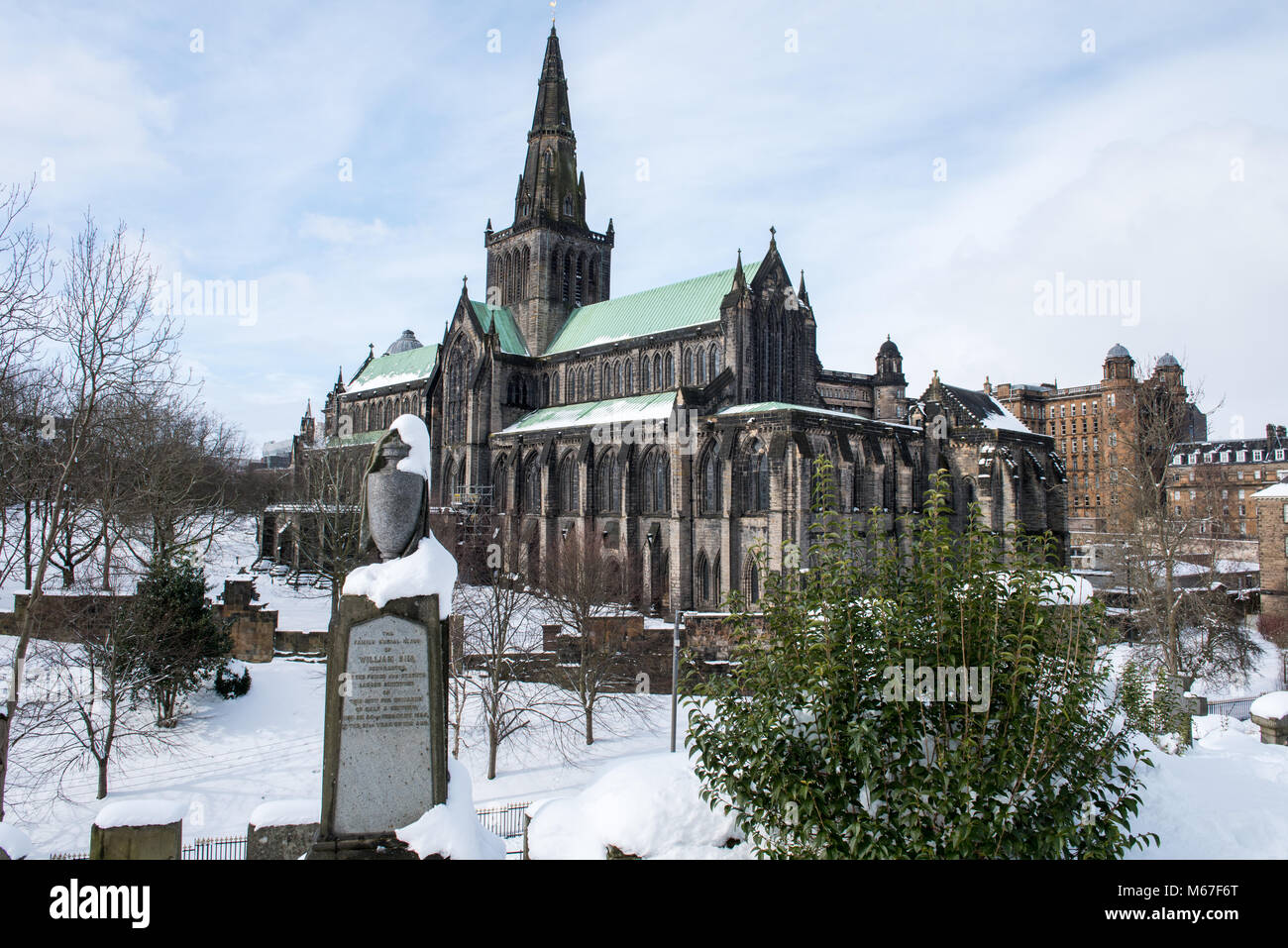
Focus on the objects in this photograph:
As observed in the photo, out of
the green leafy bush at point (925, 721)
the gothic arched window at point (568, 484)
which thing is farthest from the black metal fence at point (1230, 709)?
the gothic arched window at point (568, 484)

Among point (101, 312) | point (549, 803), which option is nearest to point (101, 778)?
point (101, 312)

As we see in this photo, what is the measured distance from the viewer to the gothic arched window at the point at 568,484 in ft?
149

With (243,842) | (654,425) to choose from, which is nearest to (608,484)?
(654,425)

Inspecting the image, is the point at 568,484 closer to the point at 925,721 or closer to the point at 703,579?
the point at 703,579

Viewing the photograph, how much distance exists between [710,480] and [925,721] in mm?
32264

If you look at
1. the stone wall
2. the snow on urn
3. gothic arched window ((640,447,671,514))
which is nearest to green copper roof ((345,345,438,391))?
gothic arched window ((640,447,671,514))

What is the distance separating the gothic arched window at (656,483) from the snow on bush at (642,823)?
1256 inches

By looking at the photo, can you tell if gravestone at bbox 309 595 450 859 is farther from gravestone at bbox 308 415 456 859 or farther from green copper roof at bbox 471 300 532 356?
green copper roof at bbox 471 300 532 356

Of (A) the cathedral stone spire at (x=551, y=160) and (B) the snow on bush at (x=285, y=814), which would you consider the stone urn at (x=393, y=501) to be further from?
(A) the cathedral stone spire at (x=551, y=160)

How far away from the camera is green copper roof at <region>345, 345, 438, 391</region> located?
67.6 meters

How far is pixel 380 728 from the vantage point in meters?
7.56

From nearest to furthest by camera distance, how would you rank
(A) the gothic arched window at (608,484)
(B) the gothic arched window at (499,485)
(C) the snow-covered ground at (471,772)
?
(C) the snow-covered ground at (471,772) → (A) the gothic arched window at (608,484) → (B) the gothic arched window at (499,485)
